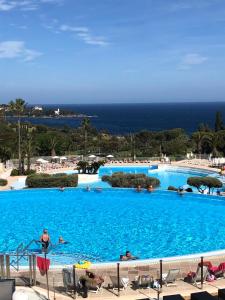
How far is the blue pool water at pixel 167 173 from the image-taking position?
93.6 ft

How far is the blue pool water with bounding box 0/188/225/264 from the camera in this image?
1341 centimetres

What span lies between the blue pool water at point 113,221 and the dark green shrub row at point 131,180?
196cm

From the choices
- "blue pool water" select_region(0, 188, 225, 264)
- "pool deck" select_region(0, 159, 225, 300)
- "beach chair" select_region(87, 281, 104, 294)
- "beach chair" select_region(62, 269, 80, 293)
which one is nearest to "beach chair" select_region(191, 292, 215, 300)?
"pool deck" select_region(0, 159, 225, 300)

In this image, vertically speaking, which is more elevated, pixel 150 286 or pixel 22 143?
pixel 22 143

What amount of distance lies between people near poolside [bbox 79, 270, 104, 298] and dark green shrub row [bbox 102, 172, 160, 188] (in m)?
14.4

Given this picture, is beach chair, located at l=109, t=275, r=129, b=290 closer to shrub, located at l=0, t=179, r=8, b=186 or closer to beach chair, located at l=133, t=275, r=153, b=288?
beach chair, located at l=133, t=275, r=153, b=288

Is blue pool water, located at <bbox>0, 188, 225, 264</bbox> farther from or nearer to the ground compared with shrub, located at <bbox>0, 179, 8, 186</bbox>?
nearer to the ground

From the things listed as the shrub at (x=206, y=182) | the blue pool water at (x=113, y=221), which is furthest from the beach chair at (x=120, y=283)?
the shrub at (x=206, y=182)

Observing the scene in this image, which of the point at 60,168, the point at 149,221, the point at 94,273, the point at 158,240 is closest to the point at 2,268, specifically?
the point at 94,273

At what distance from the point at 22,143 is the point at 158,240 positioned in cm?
2209

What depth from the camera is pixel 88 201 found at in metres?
20.4

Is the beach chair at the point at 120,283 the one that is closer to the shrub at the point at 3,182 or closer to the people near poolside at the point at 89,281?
the people near poolside at the point at 89,281

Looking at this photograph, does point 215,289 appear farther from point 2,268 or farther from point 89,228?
point 89,228

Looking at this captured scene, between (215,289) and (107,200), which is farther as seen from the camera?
(107,200)
